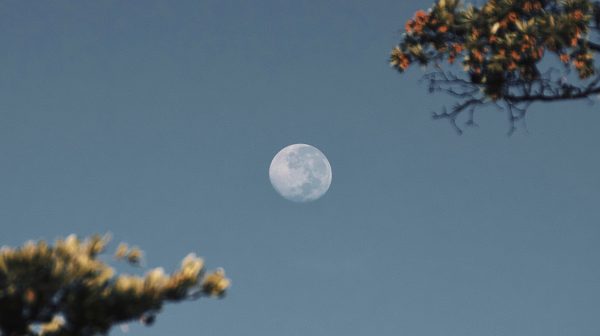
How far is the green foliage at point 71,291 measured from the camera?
22.7 feet

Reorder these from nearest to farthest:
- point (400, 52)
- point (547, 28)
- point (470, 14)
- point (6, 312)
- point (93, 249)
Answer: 1. point (6, 312)
2. point (93, 249)
3. point (547, 28)
4. point (470, 14)
5. point (400, 52)

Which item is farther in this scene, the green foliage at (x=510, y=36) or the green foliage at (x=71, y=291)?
the green foliage at (x=510, y=36)

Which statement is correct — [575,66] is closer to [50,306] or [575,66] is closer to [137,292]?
[137,292]

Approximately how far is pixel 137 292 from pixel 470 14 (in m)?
6.37

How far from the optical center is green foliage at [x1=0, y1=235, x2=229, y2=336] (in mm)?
6934

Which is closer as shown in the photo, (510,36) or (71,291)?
(71,291)

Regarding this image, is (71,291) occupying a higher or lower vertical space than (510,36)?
lower

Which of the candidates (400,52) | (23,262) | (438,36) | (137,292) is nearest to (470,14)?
(438,36)

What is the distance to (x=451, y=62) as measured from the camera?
10352 mm

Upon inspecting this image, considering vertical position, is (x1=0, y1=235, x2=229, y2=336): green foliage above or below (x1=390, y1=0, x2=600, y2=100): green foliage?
below

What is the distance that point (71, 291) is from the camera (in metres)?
7.07

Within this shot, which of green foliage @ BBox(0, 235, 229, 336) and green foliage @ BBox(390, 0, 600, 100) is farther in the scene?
green foliage @ BBox(390, 0, 600, 100)

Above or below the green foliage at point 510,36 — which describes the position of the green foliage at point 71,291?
below

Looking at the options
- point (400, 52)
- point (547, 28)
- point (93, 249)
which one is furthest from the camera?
point (400, 52)
